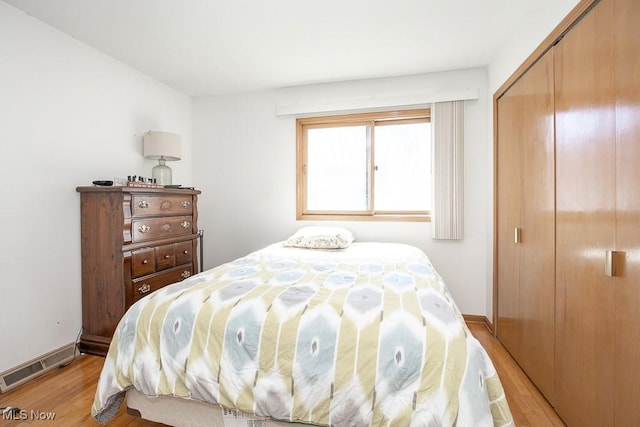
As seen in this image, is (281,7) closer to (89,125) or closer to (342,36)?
(342,36)

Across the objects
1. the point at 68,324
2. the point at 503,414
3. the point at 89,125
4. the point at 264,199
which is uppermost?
the point at 89,125

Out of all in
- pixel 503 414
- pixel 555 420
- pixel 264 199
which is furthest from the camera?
pixel 264 199

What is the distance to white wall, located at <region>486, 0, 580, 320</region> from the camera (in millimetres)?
1574

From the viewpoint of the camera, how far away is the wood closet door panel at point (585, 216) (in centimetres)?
117

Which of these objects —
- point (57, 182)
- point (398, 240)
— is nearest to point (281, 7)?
point (57, 182)

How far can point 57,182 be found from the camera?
6.98 feet

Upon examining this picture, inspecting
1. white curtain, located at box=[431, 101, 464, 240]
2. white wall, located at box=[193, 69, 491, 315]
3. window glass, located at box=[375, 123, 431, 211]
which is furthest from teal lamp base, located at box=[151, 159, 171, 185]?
white curtain, located at box=[431, 101, 464, 240]

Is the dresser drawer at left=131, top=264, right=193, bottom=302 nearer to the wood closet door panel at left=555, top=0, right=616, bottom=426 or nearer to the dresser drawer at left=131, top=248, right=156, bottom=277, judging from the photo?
the dresser drawer at left=131, top=248, right=156, bottom=277

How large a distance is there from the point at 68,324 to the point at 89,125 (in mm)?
1567

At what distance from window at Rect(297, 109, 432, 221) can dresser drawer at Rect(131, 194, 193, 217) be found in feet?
3.73

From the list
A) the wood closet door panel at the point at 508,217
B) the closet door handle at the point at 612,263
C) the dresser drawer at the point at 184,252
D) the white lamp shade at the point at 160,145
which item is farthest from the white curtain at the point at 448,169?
the white lamp shade at the point at 160,145

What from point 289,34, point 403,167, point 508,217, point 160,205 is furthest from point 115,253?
point 508,217

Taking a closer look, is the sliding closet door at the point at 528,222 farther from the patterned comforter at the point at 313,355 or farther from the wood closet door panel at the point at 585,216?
the patterned comforter at the point at 313,355

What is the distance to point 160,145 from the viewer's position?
2648 mm
